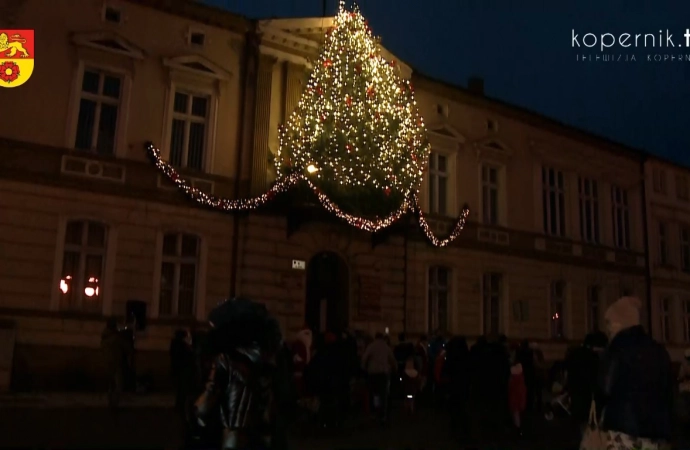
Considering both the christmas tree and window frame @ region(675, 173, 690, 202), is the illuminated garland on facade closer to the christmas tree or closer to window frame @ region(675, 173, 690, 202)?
the christmas tree

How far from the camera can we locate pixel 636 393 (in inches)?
204

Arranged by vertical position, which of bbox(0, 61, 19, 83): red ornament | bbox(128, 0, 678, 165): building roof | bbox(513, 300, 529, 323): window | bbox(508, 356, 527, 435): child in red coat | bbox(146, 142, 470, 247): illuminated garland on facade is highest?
bbox(128, 0, 678, 165): building roof

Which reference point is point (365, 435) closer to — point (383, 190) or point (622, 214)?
point (383, 190)

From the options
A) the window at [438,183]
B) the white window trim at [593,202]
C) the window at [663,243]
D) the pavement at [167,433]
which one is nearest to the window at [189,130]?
the pavement at [167,433]

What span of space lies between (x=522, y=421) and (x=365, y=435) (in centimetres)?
520

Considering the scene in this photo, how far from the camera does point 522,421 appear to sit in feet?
54.4

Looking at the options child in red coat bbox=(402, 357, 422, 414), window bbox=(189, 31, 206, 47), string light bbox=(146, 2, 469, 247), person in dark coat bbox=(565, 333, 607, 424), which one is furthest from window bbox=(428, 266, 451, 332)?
person in dark coat bbox=(565, 333, 607, 424)

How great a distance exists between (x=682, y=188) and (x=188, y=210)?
2609cm

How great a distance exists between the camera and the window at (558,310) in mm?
27938

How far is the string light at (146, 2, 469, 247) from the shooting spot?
19609 millimetres

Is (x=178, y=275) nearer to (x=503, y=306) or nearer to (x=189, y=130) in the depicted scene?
(x=189, y=130)

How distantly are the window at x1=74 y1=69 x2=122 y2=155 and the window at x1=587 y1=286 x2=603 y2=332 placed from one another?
19.9m

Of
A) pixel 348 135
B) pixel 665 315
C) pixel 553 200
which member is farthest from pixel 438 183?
pixel 665 315

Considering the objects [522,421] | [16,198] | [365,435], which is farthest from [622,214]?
[16,198]
